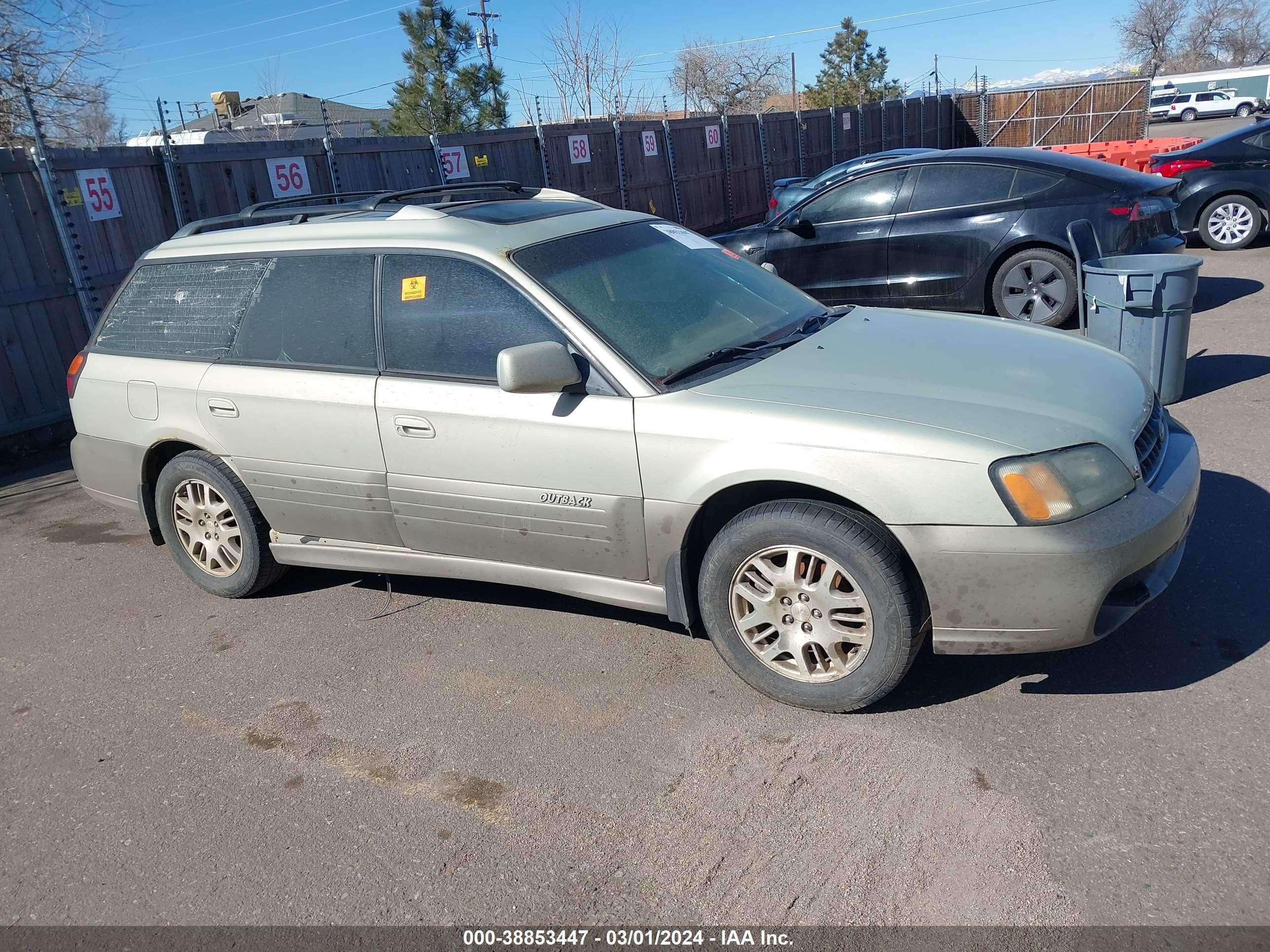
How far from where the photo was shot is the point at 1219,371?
7.19 m

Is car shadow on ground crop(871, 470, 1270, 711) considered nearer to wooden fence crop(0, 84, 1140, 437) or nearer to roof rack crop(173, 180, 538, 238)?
roof rack crop(173, 180, 538, 238)

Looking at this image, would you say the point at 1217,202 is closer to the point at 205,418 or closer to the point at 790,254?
the point at 790,254

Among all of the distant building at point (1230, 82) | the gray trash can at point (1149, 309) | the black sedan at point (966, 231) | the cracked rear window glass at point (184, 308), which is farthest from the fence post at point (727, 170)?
the distant building at point (1230, 82)

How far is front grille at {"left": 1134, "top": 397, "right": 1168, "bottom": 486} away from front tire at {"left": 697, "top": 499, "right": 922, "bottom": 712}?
967mm

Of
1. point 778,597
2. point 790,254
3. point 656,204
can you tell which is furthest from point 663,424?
point 656,204

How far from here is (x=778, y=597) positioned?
3504 mm

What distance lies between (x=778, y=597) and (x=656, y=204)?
1393 centimetres

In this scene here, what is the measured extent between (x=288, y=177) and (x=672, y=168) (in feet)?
25.1

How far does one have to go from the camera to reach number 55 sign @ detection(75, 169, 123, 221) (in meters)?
8.89

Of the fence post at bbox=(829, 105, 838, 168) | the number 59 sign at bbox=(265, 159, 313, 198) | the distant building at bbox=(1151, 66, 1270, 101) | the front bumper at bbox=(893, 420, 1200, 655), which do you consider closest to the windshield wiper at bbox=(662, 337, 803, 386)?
the front bumper at bbox=(893, 420, 1200, 655)

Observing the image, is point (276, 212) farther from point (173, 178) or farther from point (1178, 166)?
point (1178, 166)

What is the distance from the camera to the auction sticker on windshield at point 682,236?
4770 mm

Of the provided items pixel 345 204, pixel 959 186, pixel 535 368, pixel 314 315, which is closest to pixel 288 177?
pixel 345 204

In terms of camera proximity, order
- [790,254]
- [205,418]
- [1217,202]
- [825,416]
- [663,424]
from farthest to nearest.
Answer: [1217,202] → [790,254] → [205,418] → [663,424] → [825,416]
